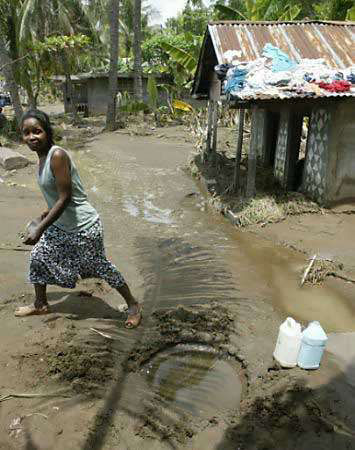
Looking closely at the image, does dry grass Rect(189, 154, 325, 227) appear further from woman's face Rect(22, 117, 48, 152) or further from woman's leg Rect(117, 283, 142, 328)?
woman's face Rect(22, 117, 48, 152)

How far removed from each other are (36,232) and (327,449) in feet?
8.20

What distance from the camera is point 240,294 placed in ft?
15.2

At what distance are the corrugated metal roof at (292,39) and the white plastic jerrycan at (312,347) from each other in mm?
5812

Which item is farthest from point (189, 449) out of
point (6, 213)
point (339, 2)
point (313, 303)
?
point (339, 2)

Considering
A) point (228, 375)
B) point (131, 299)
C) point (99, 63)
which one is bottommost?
point (228, 375)

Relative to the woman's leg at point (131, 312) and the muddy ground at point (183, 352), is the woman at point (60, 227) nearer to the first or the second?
the woman's leg at point (131, 312)

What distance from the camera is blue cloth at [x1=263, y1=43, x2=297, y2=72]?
277 inches

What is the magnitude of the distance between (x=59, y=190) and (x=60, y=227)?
353mm

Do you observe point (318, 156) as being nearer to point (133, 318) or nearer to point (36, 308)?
point (133, 318)

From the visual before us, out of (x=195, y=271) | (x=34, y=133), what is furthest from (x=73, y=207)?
(x=195, y=271)

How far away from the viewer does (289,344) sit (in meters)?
3.21

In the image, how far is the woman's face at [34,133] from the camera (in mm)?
3086

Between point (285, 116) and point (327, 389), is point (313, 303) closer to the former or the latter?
point (327, 389)

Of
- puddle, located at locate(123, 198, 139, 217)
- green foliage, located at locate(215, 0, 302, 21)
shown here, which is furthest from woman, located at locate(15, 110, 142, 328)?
green foliage, located at locate(215, 0, 302, 21)
